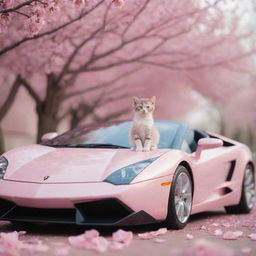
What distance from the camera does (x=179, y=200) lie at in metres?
6.02

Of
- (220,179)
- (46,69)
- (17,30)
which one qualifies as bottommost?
(220,179)

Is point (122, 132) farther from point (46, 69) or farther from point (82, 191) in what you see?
point (46, 69)

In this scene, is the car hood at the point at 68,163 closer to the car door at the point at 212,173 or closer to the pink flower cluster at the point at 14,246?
the car door at the point at 212,173

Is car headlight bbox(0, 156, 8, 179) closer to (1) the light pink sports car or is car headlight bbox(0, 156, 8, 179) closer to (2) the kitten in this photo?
(1) the light pink sports car

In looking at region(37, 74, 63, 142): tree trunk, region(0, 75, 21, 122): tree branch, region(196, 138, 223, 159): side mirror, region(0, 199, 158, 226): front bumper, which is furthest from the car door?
region(0, 75, 21, 122): tree branch

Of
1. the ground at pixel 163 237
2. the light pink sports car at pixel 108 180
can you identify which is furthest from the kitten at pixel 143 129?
the ground at pixel 163 237

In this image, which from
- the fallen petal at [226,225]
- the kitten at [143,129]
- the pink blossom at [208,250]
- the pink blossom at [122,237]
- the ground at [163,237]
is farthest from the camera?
the fallen petal at [226,225]

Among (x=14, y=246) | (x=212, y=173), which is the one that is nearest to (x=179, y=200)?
(x=212, y=173)

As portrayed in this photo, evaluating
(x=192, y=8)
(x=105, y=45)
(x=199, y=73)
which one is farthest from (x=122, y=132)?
(x=199, y=73)

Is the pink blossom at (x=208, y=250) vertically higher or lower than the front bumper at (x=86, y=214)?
higher

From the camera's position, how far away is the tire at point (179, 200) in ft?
18.9

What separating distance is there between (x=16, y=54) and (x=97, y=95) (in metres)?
7.63

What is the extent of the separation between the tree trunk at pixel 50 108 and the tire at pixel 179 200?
27.4 feet

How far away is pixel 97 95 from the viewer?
20.8m
